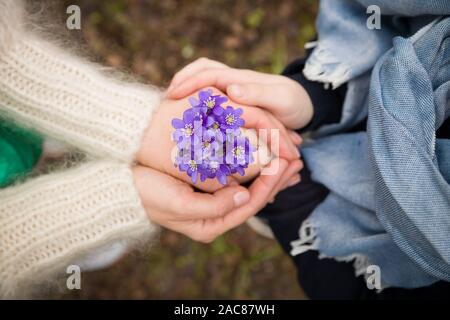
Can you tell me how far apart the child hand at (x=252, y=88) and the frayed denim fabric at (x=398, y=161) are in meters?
0.10

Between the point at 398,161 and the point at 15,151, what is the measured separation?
0.91m

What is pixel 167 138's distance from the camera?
1013 millimetres

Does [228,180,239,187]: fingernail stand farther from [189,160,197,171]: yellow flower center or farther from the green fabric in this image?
the green fabric

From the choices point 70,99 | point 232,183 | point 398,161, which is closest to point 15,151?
Answer: point 70,99

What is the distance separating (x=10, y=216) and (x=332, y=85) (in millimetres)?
820

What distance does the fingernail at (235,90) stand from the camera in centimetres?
100

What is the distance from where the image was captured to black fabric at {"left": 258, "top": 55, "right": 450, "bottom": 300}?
1172 millimetres

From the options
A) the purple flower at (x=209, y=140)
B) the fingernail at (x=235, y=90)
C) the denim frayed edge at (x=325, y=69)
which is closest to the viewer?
the purple flower at (x=209, y=140)

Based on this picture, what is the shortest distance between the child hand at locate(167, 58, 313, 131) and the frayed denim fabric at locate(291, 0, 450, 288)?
101mm

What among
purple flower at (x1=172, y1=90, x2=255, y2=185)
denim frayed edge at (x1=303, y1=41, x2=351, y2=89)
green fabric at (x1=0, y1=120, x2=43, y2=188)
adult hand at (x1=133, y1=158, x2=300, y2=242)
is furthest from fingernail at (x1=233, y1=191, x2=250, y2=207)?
green fabric at (x1=0, y1=120, x2=43, y2=188)

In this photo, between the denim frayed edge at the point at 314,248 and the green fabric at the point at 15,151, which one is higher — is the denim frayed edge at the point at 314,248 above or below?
below

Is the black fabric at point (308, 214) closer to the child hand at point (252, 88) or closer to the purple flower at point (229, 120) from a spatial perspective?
the child hand at point (252, 88)

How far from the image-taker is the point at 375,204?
3.27 feet

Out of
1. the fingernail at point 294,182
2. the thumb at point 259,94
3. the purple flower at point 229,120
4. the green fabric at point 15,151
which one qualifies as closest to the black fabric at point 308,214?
the fingernail at point 294,182
